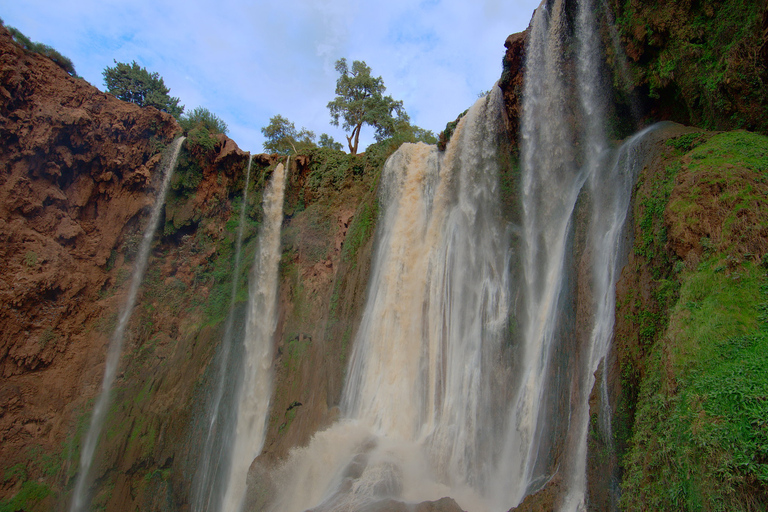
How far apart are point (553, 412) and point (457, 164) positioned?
9095mm

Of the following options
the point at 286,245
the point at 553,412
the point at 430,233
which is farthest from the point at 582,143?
the point at 286,245

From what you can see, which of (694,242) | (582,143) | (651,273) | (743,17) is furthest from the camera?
(582,143)

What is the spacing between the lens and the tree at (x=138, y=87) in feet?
78.0

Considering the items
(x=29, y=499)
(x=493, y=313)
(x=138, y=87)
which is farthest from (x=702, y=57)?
(x=138, y=87)

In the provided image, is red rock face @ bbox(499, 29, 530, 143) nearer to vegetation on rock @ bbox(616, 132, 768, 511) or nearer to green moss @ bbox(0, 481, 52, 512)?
vegetation on rock @ bbox(616, 132, 768, 511)

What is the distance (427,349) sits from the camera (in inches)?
523

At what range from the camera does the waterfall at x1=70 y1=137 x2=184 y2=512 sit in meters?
14.9

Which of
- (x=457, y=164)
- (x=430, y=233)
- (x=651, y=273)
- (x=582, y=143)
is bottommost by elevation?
(x=651, y=273)

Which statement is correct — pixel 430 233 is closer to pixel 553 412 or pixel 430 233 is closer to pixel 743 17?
pixel 553 412

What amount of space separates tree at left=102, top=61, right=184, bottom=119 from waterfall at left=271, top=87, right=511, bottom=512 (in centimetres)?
1573

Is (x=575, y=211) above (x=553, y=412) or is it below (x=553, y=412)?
above

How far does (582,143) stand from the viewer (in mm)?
11312

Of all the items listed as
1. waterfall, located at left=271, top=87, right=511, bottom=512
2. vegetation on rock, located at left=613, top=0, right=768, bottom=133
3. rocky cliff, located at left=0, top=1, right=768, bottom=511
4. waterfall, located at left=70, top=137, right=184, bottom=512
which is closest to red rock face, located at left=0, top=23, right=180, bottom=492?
Result: rocky cliff, located at left=0, top=1, right=768, bottom=511

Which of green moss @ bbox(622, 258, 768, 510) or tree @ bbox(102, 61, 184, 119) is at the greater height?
tree @ bbox(102, 61, 184, 119)
